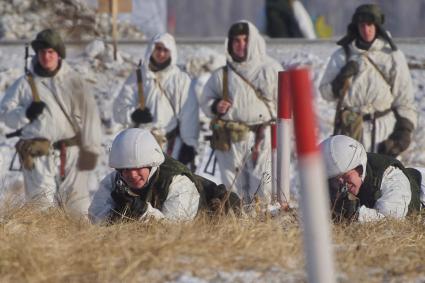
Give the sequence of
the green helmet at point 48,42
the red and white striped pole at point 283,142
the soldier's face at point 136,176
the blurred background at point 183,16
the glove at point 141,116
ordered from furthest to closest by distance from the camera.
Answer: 1. the blurred background at point 183,16
2. the glove at point 141,116
3. the green helmet at point 48,42
4. the red and white striped pole at point 283,142
5. the soldier's face at point 136,176

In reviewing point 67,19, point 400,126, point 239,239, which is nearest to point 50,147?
point 400,126

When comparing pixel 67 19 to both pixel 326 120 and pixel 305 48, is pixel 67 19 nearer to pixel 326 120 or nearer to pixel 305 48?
pixel 305 48

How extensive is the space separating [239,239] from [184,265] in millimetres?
492

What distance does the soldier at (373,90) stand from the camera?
12.9 metres

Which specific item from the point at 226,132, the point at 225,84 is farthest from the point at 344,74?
the point at 226,132

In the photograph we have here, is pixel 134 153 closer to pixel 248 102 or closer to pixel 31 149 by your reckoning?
pixel 31 149

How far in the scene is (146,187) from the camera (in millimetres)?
8000

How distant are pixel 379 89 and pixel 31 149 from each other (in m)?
3.30

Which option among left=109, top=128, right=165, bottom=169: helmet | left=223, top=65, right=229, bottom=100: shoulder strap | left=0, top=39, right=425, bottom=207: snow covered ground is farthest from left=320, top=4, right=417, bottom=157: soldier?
left=109, top=128, right=165, bottom=169: helmet

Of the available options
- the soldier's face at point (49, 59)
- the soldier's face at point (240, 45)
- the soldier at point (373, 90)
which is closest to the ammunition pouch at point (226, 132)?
the soldier's face at point (240, 45)

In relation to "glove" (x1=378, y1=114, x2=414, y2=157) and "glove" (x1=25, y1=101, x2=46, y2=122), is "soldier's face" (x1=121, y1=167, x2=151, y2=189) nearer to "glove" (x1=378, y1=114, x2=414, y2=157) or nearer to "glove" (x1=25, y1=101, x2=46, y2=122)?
"glove" (x1=25, y1=101, x2=46, y2=122)

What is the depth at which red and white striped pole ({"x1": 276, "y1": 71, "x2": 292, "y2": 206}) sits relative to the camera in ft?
26.6

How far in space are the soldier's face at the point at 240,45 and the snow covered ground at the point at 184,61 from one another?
3964 millimetres

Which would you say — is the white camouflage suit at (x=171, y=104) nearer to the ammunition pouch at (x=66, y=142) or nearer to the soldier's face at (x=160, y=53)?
the soldier's face at (x=160, y=53)
